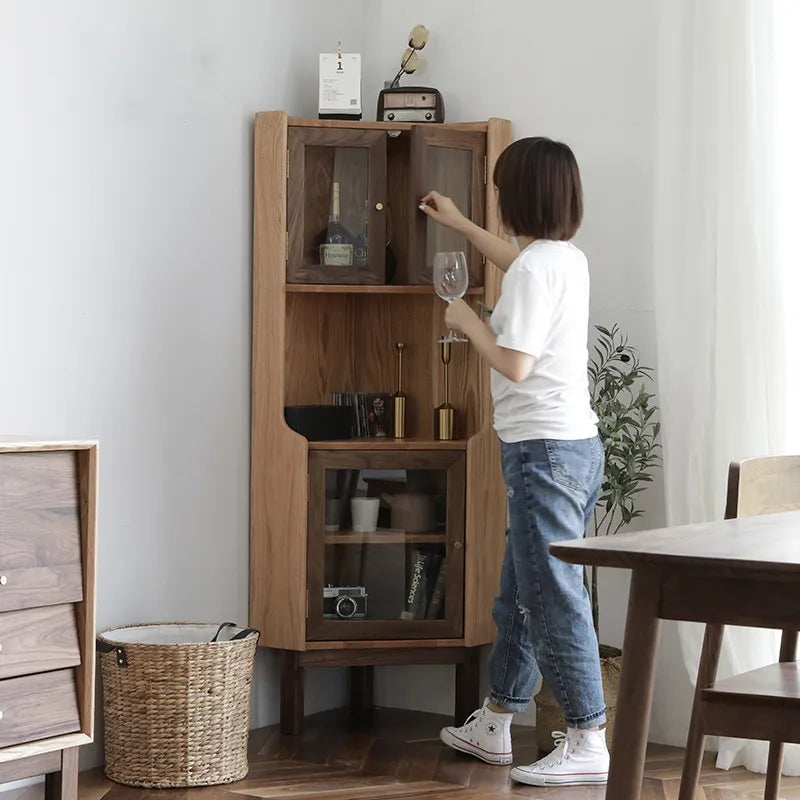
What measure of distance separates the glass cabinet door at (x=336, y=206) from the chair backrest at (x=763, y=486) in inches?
60.8

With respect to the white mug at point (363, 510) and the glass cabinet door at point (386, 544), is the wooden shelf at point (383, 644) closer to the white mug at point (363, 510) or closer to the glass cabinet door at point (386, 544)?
the glass cabinet door at point (386, 544)

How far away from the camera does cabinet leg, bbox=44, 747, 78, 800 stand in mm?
2357

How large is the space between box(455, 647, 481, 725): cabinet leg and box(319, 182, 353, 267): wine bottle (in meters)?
1.16

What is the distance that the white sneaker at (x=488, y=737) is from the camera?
10.0 ft

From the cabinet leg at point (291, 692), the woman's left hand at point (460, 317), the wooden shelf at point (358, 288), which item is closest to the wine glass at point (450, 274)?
the woman's left hand at point (460, 317)

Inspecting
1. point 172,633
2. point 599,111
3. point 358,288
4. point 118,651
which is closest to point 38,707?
point 118,651

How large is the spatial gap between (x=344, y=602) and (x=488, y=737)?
557mm

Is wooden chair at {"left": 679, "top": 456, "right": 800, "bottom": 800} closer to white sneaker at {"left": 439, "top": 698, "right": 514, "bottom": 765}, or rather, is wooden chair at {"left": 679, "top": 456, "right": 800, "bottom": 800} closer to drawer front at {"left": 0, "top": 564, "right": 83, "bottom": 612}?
white sneaker at {"left": 439, "top": 698, "right": 514, "bottom": 765}

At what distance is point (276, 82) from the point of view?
3.52m

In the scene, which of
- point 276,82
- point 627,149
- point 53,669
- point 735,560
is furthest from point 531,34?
point 735,560

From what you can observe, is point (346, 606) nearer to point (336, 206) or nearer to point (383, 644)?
point (383, 644)

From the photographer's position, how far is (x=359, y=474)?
3.34m

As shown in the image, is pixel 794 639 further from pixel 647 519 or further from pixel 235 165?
pixel 235 165

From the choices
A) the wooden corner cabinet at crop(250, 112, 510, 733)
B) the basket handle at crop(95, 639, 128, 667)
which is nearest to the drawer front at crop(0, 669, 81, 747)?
the basket handle at crop(95, 639, 128, 667)
